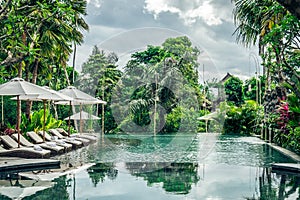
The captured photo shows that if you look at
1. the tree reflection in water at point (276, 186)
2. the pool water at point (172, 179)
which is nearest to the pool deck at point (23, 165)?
the pool water at point (172, 179)

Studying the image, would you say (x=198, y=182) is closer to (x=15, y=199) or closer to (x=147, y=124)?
(x=15, y=199)

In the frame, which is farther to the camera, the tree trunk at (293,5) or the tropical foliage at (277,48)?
the tropical foliage at (277,48)

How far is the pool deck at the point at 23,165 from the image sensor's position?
8.07 meters

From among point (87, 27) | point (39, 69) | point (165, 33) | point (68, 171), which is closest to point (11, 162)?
point (68, 171)

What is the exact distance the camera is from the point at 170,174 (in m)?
8.04

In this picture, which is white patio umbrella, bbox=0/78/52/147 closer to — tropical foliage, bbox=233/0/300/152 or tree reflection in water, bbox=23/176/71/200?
tree reflection in water, bbox=23/176/71/200

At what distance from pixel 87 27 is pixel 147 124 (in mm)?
6970

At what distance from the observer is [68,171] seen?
8.28 m

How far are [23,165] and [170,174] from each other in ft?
10.5

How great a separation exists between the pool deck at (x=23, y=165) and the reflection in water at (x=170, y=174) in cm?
180

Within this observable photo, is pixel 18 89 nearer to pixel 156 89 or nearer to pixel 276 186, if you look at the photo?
pixel 276 186

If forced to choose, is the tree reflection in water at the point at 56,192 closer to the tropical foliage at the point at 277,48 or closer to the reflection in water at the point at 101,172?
the reflection in water at the point at 101,172

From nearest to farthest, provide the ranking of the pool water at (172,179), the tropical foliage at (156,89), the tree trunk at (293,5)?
the tree trunk at (293,5) < the pool water at (172,179) < the tropical foliage at (156,89)

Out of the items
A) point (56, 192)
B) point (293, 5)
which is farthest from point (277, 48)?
point (293, 5)
